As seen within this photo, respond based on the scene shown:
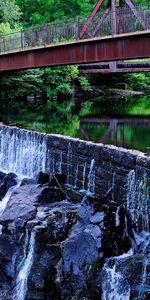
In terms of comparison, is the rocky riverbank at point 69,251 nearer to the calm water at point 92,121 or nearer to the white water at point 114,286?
the white water at point 114,286

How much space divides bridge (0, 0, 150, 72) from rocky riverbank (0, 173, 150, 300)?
9.64 meters

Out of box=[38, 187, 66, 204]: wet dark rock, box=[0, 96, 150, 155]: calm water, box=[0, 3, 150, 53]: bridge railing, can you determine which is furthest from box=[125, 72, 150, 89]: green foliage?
box=[38, 187, 66, 204]: wet dark rock

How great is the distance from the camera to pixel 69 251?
10227 mm

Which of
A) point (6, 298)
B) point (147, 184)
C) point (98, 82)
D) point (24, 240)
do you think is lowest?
point (6, 298)

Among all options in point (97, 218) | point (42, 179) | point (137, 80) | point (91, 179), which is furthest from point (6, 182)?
point (137, 80)

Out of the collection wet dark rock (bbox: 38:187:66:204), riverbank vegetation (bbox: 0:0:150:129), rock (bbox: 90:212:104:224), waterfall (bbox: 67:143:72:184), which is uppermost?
riverbank vegetation (bbox: 0:0:150:129)

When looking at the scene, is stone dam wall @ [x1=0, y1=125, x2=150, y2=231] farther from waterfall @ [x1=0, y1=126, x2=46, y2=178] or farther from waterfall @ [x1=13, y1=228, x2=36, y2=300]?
waterfall @ [x1=13, y1=228, x2=36, y2=300]

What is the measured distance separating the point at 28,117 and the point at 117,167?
1696cm

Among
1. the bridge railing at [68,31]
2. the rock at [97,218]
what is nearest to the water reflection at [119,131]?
the bridge railing at [68,31]

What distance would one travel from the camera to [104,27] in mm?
22109

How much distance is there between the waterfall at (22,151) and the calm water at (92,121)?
158 inches

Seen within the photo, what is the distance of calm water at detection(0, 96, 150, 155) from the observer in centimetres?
2137

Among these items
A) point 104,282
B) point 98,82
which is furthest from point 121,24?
point 98,82

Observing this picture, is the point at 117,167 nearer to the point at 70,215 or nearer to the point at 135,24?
the point at 70,215
